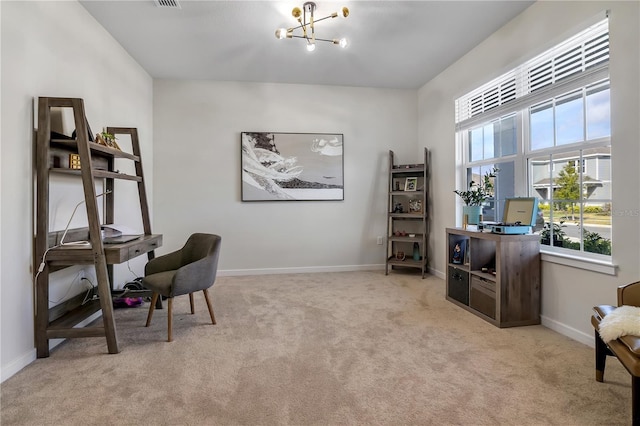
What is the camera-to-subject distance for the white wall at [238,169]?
438cm

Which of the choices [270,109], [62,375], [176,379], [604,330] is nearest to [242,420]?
[176,379]

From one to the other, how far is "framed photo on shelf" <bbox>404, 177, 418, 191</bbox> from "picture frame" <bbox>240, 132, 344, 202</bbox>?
948 mm

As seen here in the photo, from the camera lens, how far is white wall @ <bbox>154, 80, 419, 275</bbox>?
14.4 ft

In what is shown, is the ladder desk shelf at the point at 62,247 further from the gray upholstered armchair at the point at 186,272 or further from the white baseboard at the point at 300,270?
the white baseboard at the point at 300,270

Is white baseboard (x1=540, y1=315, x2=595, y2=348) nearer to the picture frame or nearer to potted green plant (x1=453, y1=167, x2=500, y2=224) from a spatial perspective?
potted green plant (x1=453, y1=167, x2=500, y2=224)

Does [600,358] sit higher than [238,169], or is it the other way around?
[238,169]

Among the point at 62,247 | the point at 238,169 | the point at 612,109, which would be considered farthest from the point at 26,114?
the point at 612,109

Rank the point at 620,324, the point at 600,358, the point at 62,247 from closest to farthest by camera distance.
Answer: the point at 620,324
the point at 600,358
the point at 62,247

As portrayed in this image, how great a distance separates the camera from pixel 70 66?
2574 millimetres

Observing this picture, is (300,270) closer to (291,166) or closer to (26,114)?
(291,166)

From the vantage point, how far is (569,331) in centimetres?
244

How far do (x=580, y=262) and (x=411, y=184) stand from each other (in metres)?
2.51

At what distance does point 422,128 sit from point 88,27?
4.13 meters

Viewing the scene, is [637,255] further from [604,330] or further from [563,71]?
[563,71]
